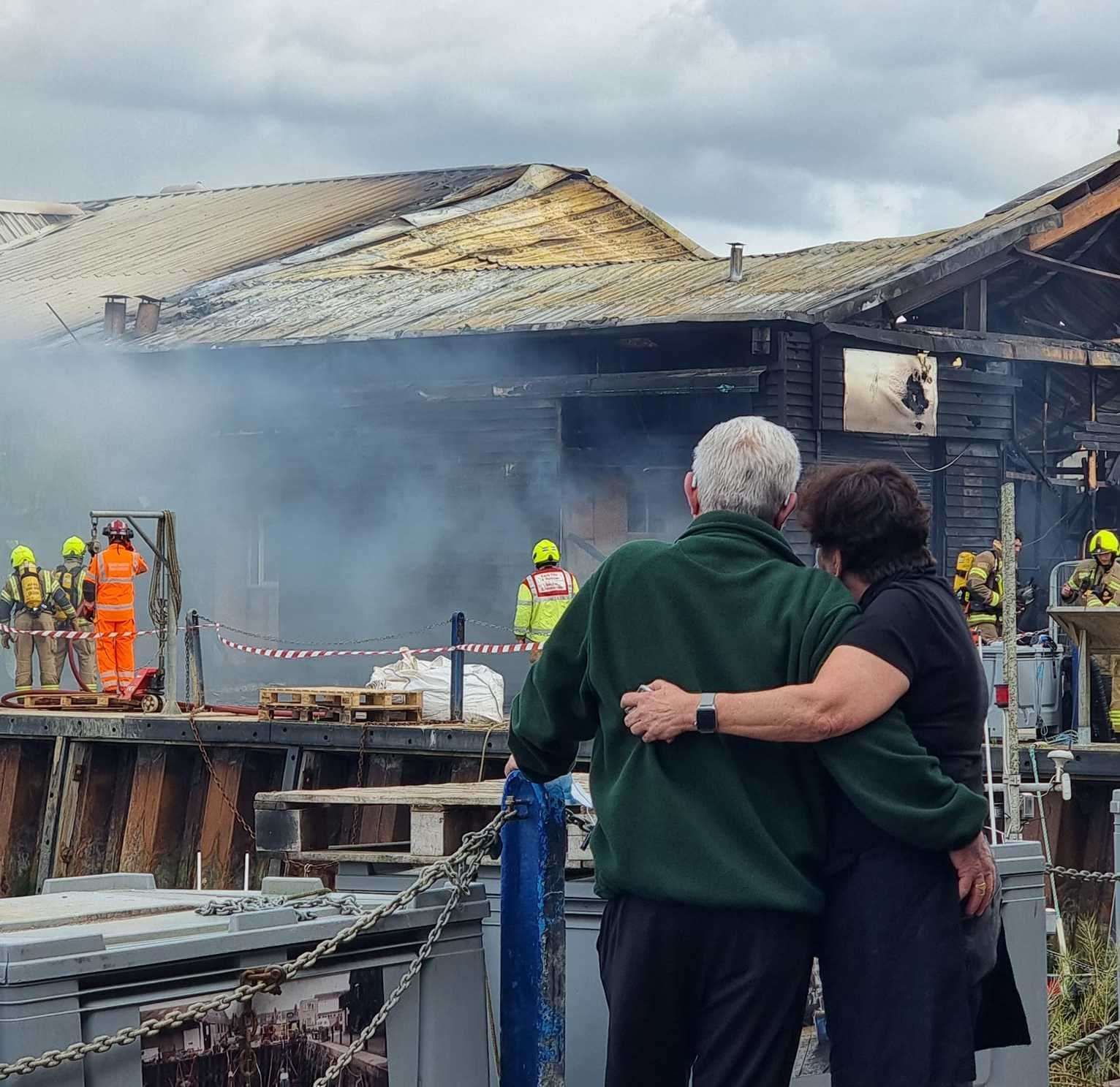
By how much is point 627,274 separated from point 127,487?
765cm

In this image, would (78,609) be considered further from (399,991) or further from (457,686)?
(399,991)

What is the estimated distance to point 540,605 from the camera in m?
16.0

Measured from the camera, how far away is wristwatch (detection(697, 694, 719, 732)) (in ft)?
12.2

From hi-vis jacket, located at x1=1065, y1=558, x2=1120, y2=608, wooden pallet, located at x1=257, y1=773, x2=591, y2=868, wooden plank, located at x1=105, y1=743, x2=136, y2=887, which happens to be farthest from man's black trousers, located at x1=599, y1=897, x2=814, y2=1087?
hi-vis jacket, located at x1=1065, y1=558, x2=1120, y2=608

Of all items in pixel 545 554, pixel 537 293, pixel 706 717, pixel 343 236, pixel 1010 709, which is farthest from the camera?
pixel 343 236

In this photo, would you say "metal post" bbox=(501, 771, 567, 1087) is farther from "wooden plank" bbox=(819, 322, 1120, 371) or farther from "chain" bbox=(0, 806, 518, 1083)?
"wooden plank" bbox=(819, 322, 1120, 371)

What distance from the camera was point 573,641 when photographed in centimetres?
395

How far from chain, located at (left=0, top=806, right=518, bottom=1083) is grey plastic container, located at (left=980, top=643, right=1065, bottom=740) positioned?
926 cm

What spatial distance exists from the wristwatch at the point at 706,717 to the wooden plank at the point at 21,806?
11.8 m

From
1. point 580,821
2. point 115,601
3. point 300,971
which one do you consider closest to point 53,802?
point 115,601

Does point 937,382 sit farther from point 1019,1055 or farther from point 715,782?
point 715,782

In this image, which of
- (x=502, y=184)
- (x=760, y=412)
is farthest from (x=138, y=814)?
(x=502, y=184)

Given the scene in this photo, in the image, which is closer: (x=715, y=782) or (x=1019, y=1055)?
(x=715, y=782)

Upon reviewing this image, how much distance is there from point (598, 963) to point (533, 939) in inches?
13.3
